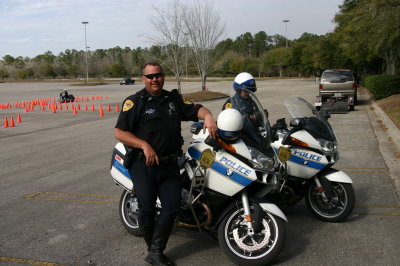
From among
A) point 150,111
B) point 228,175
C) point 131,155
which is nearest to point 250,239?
point 228,175

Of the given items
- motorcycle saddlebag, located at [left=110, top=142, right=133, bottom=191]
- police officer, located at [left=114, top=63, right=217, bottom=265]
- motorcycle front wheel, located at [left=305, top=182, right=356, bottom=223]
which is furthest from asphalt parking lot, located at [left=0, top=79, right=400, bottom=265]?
motorcycle saddlebag, located at [left=110, top=142, right=133, bottom=191]

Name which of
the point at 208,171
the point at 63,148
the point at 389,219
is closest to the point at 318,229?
the point at 389,219

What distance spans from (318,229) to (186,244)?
155 centimetres

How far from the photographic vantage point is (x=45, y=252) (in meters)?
4.36

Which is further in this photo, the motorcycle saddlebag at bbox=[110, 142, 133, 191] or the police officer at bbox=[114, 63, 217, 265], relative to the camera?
the motorcycle saddlebag at bbox=[110, 142, 133, 191]

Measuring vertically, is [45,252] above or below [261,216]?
below

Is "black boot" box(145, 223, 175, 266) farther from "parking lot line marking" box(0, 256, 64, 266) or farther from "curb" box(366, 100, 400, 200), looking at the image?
"curb" box(366, 100, 400, 200)

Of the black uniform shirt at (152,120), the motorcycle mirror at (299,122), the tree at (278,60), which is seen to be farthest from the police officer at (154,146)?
the tree at (278,60)

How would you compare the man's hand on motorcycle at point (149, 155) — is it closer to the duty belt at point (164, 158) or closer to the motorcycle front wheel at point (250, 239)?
the duty belt at point (164, 158)

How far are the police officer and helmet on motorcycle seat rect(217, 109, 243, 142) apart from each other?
8 centimetres

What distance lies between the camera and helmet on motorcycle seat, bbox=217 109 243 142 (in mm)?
3699

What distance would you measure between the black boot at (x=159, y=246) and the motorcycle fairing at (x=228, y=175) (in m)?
0.57

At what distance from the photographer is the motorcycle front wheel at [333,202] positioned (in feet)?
15.8

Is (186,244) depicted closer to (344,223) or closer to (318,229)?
(318,229)
